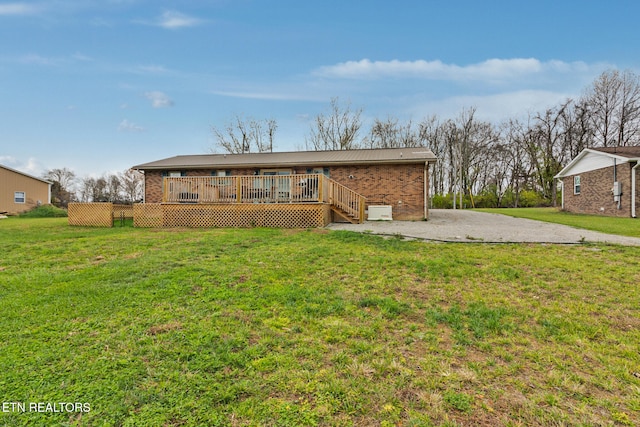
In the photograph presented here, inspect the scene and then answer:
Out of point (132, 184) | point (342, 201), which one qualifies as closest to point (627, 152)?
point (342, 201)

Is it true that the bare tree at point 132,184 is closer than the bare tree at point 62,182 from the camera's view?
No

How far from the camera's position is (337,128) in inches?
1194

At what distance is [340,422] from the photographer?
1.66 meters

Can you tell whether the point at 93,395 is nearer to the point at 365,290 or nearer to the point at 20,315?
Result: the point at 20,315

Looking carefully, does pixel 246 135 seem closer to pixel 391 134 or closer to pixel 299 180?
pixel 391 134

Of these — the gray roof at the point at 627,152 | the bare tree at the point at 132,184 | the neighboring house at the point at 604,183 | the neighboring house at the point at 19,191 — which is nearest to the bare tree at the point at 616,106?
the neighboring house at the point at 604,183

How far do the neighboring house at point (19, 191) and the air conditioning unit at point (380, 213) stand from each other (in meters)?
26.2

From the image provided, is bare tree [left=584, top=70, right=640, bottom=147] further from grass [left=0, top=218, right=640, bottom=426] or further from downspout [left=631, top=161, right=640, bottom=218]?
grass [left=0, top=218, right=640, bottom=426]

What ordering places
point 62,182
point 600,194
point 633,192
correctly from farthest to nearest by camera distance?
point 62,182, point 600,194, point 633,192

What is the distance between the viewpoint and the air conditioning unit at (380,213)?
12.8m

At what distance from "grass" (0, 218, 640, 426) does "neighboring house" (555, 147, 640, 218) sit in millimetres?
13993

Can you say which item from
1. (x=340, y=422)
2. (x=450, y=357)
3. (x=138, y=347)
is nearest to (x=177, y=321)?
(x=138, y=347)

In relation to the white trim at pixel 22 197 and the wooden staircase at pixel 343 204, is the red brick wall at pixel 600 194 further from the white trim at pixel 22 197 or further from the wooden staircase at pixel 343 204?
the white trim at pixel 22 197

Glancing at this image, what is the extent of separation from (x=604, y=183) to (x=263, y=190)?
17.9m
